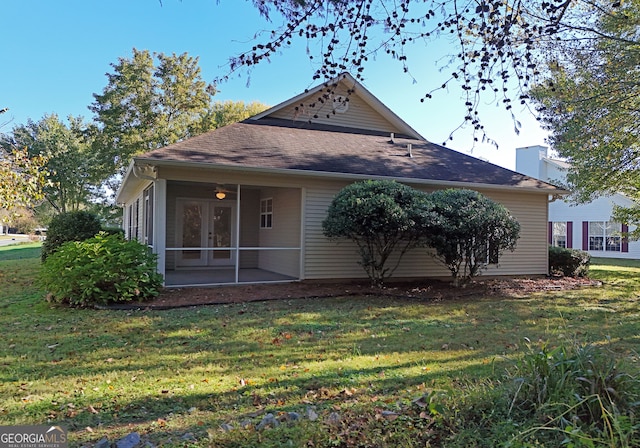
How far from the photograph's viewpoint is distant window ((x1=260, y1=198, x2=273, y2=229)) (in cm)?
1270

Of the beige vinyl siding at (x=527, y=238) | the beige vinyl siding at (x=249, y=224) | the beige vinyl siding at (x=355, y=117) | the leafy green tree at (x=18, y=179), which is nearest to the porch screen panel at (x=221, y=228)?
the beige vinyl siding at (x=249, y=224)

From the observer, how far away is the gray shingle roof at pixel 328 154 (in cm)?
928

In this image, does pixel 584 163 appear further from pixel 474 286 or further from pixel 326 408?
pixel 326 408

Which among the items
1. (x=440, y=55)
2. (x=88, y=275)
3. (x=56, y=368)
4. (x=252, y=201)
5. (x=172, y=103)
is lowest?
(x=56, y=368)

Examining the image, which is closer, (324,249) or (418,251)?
(324,249)

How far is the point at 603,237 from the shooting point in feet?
75.4

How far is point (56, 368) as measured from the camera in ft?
13.5

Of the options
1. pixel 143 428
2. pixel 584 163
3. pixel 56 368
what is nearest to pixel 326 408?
pixel 143 428

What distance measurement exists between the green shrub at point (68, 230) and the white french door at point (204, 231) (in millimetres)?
2444

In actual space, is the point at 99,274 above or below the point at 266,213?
below

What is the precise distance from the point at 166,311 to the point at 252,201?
23.2 ft

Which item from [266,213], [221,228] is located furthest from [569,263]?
[221,228]

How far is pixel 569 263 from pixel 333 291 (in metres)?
8.13

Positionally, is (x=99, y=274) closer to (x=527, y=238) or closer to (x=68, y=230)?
(x=68, y=230)
